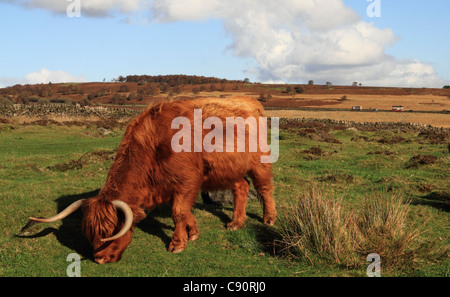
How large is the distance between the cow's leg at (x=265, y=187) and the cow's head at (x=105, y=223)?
3.30m

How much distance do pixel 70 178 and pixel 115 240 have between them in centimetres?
758

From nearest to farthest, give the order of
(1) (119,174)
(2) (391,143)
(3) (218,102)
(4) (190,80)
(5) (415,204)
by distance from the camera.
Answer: (1) (119,174) → (3) (218,102) → (5) (415,204) → (2) (391,143) → (4) (190,80)

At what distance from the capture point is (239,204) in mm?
8562

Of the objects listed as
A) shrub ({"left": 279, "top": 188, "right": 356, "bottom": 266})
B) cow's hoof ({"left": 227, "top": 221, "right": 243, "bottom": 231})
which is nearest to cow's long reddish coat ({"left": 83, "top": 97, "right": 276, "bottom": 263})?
cow's hoof ({"left": 227, "top": 221, "right": 243, "bottom": 231})

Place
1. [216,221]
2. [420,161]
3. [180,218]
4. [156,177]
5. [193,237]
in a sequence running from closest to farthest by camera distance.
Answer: [156,177] → [180,218] → [193,237] → [216,221] → [420,161]

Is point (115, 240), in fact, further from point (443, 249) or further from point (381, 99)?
point (381, 99)

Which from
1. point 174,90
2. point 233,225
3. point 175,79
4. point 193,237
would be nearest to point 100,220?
point 193,237

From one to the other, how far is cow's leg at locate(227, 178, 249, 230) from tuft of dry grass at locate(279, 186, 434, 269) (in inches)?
52.8

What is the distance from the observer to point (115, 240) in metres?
6.22

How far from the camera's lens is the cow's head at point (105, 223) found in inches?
235

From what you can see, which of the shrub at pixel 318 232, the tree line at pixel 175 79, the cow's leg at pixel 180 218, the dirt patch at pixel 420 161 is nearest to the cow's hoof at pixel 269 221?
the shrub at pixel 318 232

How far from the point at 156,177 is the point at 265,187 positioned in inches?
110

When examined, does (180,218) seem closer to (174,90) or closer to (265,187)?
(265,187)
